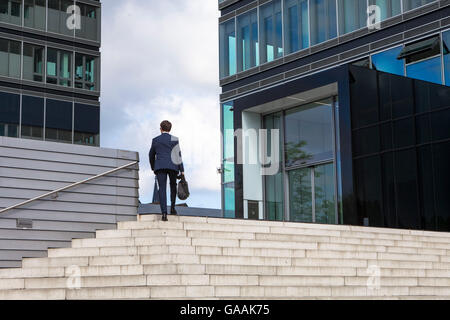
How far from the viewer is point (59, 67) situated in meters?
37.7

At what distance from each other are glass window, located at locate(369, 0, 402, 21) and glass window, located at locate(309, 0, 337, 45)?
7.13 feet

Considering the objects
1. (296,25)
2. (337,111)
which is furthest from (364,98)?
(296,25)

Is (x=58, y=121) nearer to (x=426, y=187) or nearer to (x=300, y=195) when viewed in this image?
(x=300, y=195)

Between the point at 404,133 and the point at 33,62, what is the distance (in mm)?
20751

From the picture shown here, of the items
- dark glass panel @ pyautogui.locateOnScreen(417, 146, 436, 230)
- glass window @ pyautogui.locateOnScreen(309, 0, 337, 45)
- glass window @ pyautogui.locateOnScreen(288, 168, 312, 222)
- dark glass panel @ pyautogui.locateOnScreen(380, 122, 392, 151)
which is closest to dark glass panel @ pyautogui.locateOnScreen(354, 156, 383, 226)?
dark glass panel @ pyautogui.locateOnScreen(380, 122, 392, 151)

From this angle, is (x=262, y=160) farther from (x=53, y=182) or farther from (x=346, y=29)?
(x=53, y=182)

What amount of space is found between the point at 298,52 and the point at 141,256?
18579mm

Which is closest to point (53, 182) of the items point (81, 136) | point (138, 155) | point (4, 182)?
point (4, 182)

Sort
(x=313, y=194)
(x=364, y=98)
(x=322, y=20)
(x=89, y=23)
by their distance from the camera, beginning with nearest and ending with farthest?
(x=364, y=98), (x=313, y=194), (x=322, y=20), (x=89, y=23)

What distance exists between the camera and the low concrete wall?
13859 mm

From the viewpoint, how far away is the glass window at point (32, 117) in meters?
35.9

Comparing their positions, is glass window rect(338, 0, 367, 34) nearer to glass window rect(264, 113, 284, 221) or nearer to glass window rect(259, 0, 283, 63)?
glass window rect(259, 0, 283, 63)

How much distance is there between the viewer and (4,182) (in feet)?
45.5

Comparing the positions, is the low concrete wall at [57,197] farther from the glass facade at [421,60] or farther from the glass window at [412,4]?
the glass window at [412,4]
